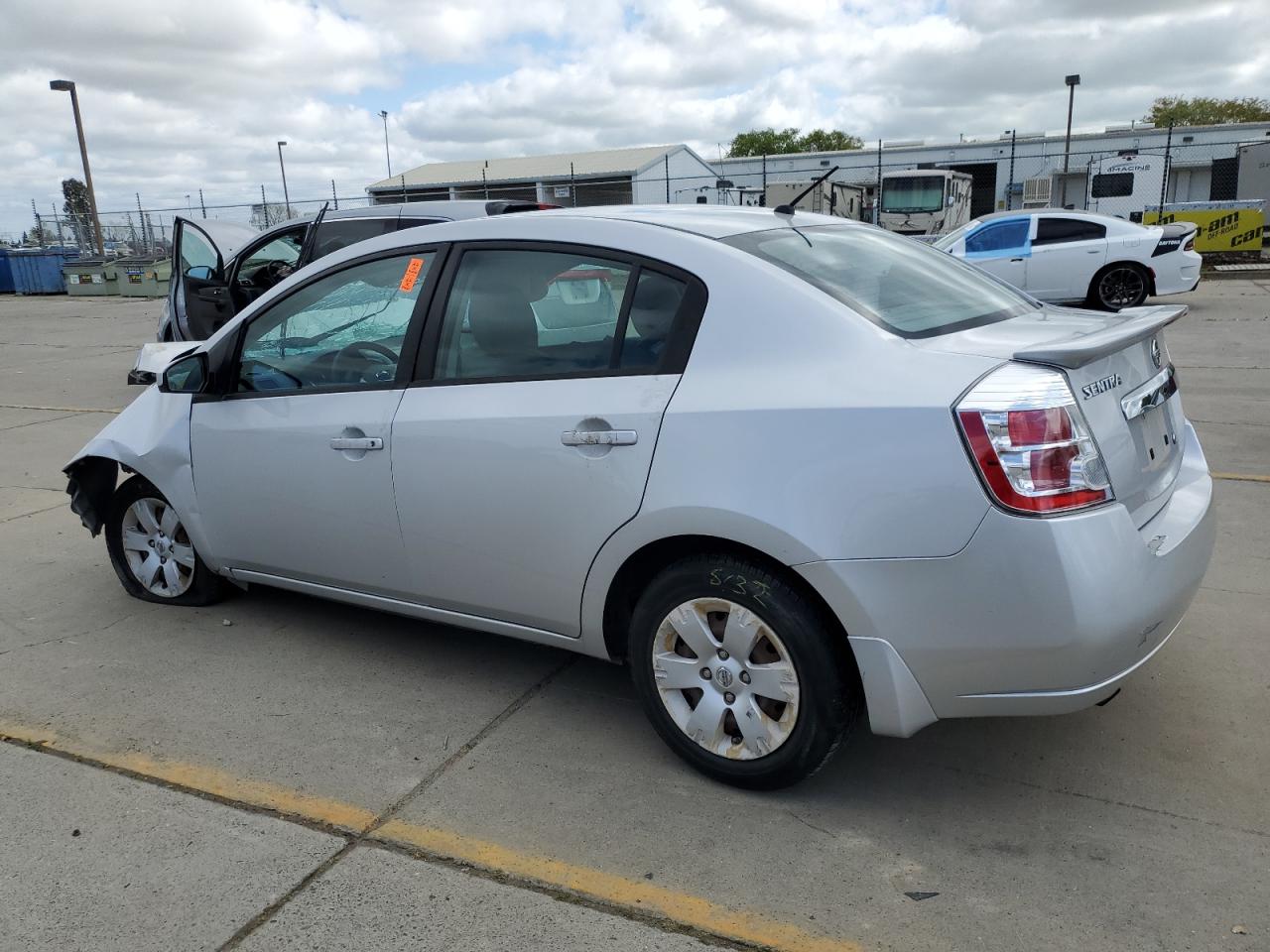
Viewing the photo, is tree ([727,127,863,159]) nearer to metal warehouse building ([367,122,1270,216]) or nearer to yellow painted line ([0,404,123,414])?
metal warehouse building ([367,122,1270,216])

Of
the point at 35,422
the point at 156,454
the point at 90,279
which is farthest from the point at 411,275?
the point at 90,279

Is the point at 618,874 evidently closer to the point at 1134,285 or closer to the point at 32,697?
the point at 32,697

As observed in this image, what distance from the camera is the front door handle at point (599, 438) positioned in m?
2.97

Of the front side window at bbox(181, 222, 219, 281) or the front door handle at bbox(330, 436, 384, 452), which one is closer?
the front door handle at bbox(330, 436, 384, 452)

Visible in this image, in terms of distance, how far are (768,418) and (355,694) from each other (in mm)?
2024

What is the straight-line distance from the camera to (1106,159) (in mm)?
25672

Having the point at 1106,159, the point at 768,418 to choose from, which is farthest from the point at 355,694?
the point at 1106,159

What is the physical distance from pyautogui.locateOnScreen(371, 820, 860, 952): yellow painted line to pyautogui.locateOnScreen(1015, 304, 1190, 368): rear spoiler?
1.51 meters

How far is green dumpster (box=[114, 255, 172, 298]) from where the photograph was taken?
90.2 feet

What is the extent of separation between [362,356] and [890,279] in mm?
1912

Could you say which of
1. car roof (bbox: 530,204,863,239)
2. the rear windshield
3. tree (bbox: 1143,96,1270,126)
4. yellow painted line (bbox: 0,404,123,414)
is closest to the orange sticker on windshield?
car roof (bbox: 530,204,863,239)

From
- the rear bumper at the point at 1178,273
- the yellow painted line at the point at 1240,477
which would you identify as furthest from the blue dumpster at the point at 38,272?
the yellow painted line at the point at 1240,477

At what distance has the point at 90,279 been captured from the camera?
1154 inches

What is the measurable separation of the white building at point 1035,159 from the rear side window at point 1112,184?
6.47m
